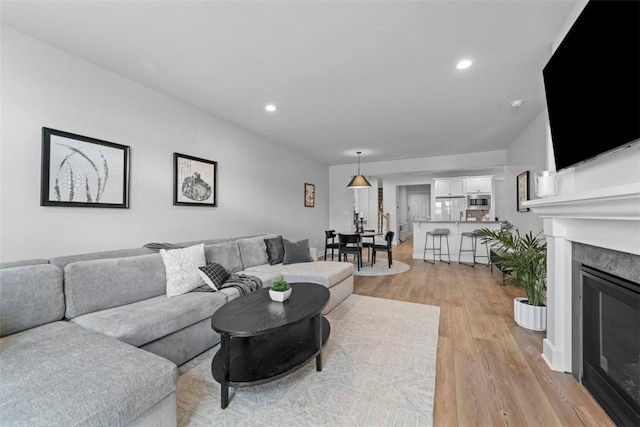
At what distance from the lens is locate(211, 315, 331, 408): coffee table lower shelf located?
5.32 ft

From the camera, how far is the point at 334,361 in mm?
2129

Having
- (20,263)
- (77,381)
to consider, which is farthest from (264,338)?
(20,263)

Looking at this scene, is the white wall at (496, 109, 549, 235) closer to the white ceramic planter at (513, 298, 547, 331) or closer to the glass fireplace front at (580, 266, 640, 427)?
the white ceramic planter at (513, 298, 547, 331)

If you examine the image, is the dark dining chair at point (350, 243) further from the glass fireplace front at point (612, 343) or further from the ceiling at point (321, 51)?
the glass fireplace front at point (612, 343)

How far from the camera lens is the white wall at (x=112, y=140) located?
2.12 m

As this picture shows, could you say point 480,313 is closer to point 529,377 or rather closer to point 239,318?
point 529,377

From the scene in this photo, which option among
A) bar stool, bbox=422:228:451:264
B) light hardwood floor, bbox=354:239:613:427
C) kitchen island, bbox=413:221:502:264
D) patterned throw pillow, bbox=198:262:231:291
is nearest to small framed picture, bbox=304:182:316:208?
kitchen island, bbox=413:221:502:264

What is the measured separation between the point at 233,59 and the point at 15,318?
2461 millimetres

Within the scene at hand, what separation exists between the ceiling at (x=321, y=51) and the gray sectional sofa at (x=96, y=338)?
180 cm

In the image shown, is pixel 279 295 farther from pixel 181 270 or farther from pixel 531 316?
pixel 531 316

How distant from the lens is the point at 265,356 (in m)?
1.85

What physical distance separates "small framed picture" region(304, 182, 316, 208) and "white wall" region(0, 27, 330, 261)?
1.73 metres

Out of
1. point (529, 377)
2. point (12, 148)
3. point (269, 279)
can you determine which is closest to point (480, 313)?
point (529, 377)

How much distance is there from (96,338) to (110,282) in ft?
2.30
